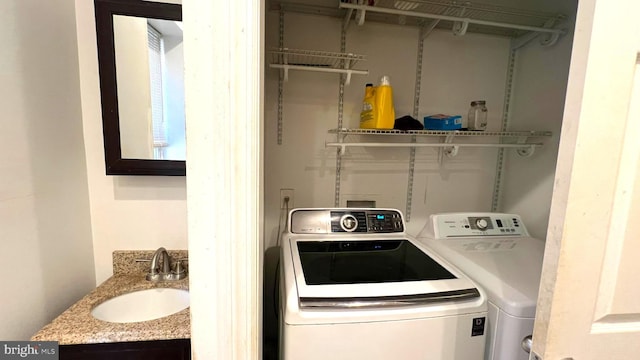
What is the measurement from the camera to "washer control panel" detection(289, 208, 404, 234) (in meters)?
1.54

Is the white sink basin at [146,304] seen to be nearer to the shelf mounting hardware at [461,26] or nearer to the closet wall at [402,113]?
the closet wall at [402,113]

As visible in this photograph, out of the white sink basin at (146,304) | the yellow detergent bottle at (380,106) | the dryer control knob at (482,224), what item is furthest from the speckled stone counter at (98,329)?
the dryer control knob at (482,224)

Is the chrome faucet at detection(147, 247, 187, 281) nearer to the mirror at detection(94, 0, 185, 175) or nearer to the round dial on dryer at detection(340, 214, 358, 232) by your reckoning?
the mirror at detection(94, 0, 185, 175)

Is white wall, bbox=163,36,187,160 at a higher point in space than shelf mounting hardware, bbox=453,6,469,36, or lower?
lower

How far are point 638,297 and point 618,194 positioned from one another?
0.29m

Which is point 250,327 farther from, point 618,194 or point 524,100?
point 524,100

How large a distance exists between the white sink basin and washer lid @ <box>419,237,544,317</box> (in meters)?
1.26

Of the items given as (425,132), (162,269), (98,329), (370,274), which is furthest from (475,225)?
(98,329)

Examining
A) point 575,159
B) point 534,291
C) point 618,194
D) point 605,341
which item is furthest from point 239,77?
point 534,291

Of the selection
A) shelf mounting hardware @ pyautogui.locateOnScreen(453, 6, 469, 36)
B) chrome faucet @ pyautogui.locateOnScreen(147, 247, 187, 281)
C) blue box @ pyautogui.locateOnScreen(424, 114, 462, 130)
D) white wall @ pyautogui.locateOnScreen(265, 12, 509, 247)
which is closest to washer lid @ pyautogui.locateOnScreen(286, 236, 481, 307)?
white wall @ pyautogui.locateOnScreen(265, 12, 509, 247)

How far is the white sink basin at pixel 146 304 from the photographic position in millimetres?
1245

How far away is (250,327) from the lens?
0.66 metres

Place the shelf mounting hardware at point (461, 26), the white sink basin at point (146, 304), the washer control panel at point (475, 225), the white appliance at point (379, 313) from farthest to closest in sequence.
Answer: the washer control panel at point (475, 225)
the shelf mounting hardware at point (461, 26)
the white sink basin at point (146, 304)
the white appliance at point (379, 313)

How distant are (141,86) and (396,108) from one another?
4.54 ft
